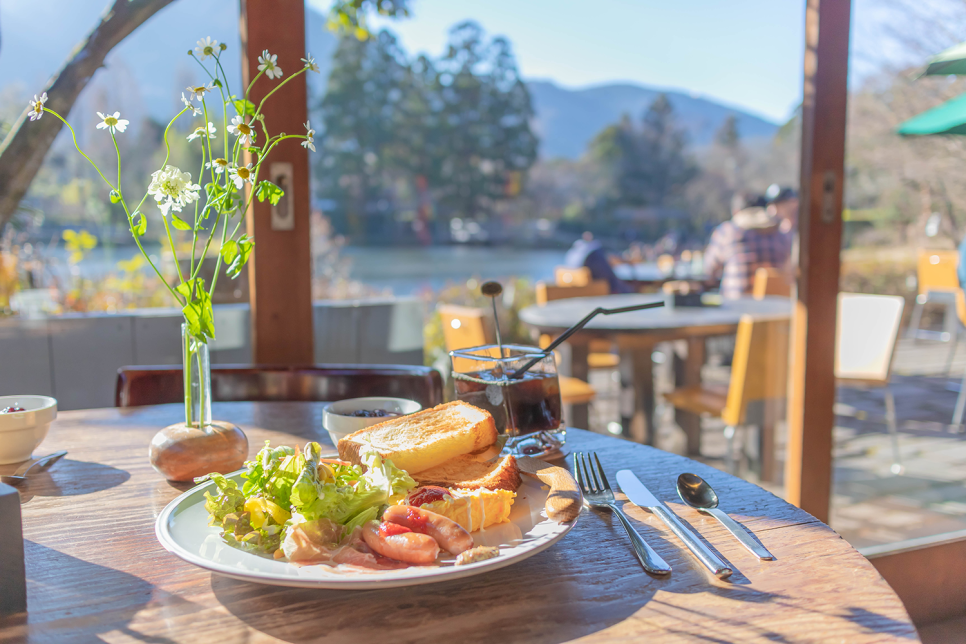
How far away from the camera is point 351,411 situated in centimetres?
108

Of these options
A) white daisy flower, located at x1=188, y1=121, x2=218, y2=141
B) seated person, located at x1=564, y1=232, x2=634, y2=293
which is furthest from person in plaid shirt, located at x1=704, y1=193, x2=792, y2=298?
white daisy flower, located at x1=188, y1=121, x2=218, y2=141

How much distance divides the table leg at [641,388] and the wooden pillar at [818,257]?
1026 mm

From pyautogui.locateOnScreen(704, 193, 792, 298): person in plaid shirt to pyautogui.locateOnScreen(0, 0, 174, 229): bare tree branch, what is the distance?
312 cm

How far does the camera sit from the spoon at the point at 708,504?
73cm

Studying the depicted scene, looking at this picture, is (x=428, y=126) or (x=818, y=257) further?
(x=428, y=126)

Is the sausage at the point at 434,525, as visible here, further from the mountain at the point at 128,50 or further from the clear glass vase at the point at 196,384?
the mountain at the point at 128,50

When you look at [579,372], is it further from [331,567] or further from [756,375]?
[331,567]

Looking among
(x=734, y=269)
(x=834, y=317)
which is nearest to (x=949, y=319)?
(x=834, y=317)

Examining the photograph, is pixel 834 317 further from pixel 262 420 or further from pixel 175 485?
pixel 175 485

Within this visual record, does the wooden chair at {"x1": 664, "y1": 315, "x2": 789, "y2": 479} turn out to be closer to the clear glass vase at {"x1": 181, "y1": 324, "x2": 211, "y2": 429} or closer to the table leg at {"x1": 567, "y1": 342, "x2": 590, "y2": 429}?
the table leg at {"x1": 567, "y1": 342, "x2": 590, "y2": 429}

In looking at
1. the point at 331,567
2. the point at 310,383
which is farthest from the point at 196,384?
the point at 310,383

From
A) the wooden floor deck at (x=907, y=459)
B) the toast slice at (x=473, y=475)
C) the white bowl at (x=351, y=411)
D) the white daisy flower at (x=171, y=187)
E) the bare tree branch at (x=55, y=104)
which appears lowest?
the wooden floor deck at (x=907, y=459)

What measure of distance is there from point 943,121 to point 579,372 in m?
1.76

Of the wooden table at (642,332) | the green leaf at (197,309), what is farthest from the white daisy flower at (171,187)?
the wooden table at (642,332)
